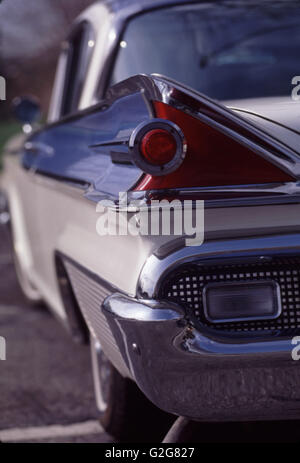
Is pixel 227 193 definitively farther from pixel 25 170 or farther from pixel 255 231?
pixel 25 170

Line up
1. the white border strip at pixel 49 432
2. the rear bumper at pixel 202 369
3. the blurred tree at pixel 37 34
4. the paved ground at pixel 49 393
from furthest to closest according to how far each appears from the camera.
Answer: the blurred tree at pixel 37 34 < the white border strip at pixel 49 432 < the paved ground at pixel 49 393 < the rear bumper at pixel 202 369

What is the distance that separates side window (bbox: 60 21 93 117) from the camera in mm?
3756

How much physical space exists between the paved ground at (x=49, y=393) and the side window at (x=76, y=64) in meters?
1.42

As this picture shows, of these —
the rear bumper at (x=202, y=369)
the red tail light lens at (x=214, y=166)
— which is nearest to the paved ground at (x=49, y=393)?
the rear bumper at (x=202, y=369)

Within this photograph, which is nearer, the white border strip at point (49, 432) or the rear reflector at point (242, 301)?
the rear reflector at point (242, 301)

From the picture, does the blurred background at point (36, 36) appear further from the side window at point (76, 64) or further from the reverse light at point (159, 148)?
the reverse light at point (159, 148)

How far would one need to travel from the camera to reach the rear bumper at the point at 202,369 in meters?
2.22

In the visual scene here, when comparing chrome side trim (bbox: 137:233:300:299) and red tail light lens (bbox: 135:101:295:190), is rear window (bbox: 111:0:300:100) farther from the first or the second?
chrome side trim (bbox: 137:233:300:299)

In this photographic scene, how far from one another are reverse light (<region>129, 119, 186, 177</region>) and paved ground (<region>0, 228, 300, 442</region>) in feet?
4.02

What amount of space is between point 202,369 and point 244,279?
0.95 feet

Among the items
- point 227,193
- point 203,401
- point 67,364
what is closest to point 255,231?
point 227,193

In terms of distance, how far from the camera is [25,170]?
461 cm

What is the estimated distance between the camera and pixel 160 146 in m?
2.28

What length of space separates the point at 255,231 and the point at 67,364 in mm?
2358
